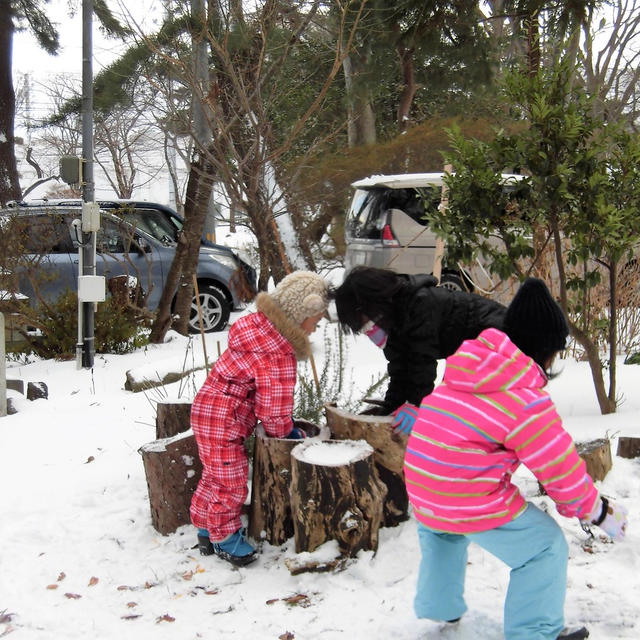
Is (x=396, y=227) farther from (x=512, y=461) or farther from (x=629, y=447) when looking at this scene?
(x=512, y=461)

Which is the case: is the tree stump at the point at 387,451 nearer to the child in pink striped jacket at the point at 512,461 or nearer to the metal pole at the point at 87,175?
the child in pink striped jacket at the point at 512,461

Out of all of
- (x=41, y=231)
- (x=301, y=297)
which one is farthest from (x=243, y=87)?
(x=301, y=297)

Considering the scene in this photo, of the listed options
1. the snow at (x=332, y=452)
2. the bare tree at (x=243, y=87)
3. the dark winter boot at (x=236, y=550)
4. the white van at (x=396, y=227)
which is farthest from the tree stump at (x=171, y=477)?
the white van at (x=396, y=227)

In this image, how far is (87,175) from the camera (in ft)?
25.7

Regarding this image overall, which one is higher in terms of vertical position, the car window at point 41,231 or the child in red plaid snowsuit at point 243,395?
the car window at point 41,231

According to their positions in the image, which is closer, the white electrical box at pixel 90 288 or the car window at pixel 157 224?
the white electrical box at pixel 90 288

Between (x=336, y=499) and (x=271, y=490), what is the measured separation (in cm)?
38

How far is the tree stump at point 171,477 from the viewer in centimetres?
329

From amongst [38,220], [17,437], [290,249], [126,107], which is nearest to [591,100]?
[17,437]

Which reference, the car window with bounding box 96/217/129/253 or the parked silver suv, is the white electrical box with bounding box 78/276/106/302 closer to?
the parked silver suv

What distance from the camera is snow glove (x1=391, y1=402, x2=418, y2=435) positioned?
3061 millimetres

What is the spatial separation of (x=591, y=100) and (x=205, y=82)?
4215 mm

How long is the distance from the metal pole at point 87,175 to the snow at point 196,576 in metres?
3.46

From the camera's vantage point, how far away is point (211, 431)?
3070 mm
